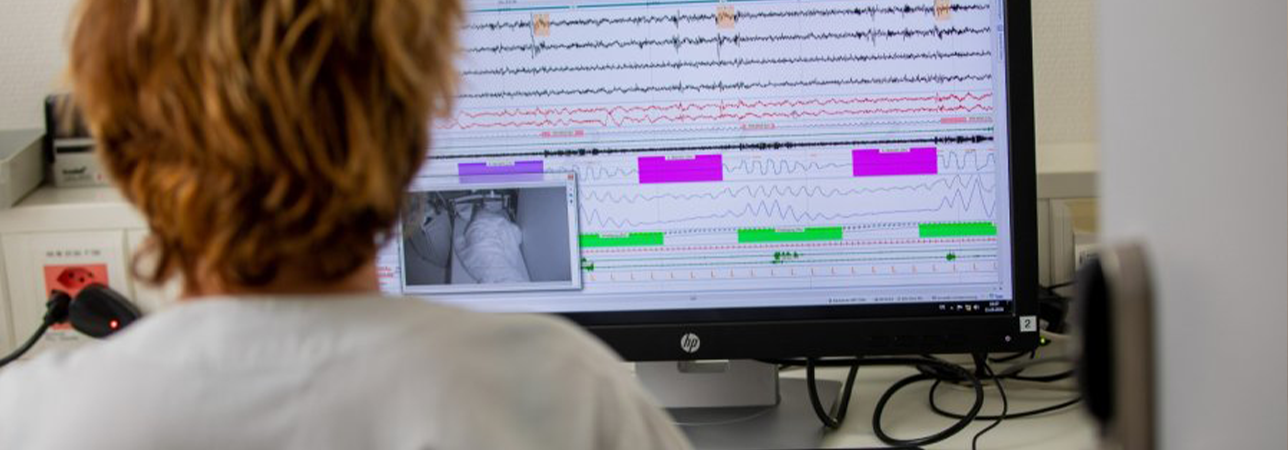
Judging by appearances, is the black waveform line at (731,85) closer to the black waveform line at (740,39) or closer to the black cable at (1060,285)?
the black waveform line at (740,39)

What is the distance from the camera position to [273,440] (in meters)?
0.49

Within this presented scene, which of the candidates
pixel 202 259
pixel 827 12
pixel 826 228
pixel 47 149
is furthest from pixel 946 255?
pixel 47 149

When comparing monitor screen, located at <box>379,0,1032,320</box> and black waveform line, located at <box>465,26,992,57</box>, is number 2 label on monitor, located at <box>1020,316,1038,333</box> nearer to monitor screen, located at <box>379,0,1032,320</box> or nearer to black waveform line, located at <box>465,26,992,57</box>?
monitor screen, located at <box>379,0,1032,320</box>

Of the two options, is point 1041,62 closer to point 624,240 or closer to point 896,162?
point 896,162

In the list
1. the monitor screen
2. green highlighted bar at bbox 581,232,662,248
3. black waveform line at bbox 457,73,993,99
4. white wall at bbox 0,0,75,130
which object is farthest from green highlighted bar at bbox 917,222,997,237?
white wall at bbox 0,0,75,130

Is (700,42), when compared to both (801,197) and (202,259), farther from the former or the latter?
(202,259)

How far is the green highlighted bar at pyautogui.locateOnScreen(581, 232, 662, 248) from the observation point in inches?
41.2

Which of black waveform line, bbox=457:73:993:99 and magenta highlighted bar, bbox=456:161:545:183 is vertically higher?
black waveform line, bbox=457:73:993:99

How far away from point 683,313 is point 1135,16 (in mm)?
587

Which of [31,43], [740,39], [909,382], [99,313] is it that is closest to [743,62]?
[740,39]

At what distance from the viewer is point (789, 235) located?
1.04 meters

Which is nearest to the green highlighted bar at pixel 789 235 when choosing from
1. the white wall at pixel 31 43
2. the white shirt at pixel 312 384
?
the white shirt at pixel 312 384

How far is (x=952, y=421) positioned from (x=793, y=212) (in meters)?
0.23

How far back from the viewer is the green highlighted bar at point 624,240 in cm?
105
